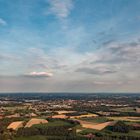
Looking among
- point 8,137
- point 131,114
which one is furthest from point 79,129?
A: point 131,114

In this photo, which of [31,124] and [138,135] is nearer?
[138,135]

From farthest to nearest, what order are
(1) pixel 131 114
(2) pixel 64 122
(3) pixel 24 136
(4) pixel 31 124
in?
(1) pixel 131 114 → (2) pixel 64 122 → (4) pixel 31 124 → (3) pixel 24 136

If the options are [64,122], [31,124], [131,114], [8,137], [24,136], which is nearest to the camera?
[8,137]

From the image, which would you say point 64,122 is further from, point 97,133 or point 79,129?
point 97,133

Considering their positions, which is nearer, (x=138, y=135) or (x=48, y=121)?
(x=138, y=135)

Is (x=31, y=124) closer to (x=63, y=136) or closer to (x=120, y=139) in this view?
(x=63, y=136)

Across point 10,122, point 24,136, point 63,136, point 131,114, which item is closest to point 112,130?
point 63,136

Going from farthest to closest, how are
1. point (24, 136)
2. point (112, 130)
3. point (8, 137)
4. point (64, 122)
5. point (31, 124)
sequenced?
1. point (64, 122)
2. point (31, 124)
3. point (112, 130)
4. point (24, 136)
5. point (8, 137)

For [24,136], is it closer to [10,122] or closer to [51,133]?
[51,133]

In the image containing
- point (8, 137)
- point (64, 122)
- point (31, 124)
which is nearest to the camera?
point (8, 137)
